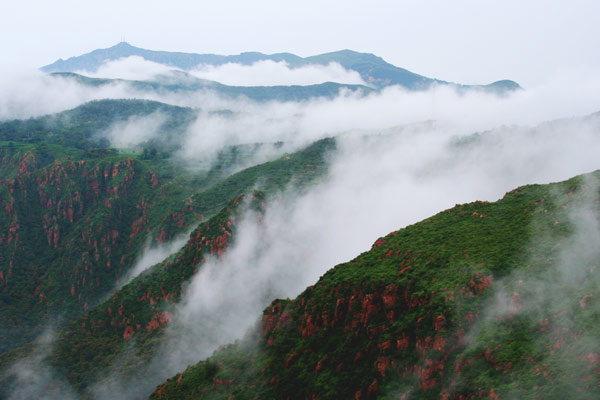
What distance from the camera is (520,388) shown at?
130 ft

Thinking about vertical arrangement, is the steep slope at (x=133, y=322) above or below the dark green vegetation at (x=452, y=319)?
below

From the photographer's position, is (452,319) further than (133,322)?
No

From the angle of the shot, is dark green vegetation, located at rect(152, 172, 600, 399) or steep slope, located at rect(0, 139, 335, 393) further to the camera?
steep slope, located at rect(0, 139, 335, 393)

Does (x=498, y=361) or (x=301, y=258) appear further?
(x=301, y=258)

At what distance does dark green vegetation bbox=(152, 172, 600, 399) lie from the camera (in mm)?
42906

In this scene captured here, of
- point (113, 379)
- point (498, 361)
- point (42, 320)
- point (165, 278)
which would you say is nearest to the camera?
point (498, 361)

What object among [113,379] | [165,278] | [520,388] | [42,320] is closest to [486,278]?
[520,388]

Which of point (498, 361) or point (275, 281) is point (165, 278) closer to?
point (275, 281)

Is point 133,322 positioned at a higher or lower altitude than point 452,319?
lower

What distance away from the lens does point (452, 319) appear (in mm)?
52531

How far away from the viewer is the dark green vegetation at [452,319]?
42906 millimetres

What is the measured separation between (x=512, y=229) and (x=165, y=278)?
123106mm

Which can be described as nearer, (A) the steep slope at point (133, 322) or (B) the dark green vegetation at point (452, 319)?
(B) the dark green vegetation at point (452, 319)

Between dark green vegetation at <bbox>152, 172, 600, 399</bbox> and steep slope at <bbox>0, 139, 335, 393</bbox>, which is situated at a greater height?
dark green vegetation at <bbox>152, 172, 600, 399</bbox>
